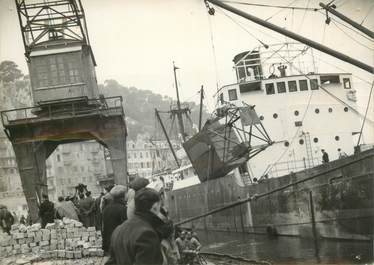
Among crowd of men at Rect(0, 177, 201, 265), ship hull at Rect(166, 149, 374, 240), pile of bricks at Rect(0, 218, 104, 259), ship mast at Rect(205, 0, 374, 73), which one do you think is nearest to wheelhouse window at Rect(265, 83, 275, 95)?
ship hull at Rect(166, 149, 374, 240)

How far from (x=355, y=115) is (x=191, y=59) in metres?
7.64

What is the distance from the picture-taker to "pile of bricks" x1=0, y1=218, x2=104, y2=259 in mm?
7266

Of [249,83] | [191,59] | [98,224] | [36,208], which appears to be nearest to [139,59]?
[191,59]

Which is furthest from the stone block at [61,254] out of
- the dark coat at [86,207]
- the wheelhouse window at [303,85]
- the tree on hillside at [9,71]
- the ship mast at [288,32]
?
the wheelhouse window at [303,85]

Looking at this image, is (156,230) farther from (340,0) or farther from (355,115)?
(355,115)

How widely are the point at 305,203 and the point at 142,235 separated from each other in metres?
9.13

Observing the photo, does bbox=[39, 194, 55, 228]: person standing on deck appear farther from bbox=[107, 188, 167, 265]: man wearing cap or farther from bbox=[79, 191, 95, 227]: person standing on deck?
bbox=[107, 188, 167, 265]: man wearing cap

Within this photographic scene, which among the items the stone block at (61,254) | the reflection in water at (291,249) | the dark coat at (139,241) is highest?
the dark coat at (139,241)

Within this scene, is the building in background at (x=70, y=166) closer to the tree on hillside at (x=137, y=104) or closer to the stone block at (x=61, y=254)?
the tree on hillside at (x=137, y=104)

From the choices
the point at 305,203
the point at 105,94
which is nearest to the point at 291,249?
the point at 305,203

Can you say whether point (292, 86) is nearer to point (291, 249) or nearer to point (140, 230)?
point (291, 249)

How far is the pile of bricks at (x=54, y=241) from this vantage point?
7.27 metres

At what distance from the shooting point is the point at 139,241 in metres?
3.16

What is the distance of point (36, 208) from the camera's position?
9.84 meters
